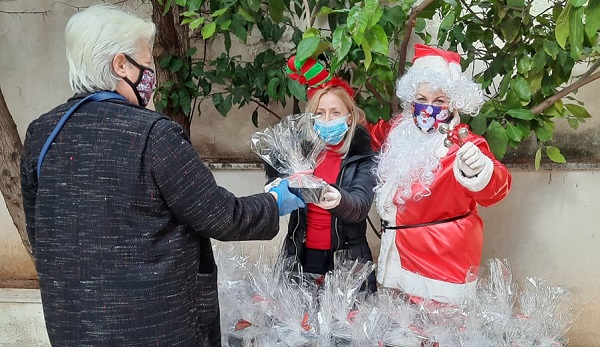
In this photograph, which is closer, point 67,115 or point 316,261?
point 67,115

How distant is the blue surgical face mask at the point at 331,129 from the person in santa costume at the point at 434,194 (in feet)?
0.64

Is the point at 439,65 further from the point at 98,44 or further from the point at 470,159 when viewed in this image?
the point at 98,44

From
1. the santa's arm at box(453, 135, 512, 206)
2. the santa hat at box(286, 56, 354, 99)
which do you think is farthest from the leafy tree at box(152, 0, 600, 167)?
the santa's arm at box(453, 135, 512, 206)

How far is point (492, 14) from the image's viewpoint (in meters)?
2.07

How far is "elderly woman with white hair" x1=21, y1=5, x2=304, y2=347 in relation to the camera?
1.20 m

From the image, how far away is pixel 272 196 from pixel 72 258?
498 millimetres

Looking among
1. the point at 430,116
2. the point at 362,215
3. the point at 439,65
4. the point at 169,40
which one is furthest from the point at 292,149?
the point at 169,40

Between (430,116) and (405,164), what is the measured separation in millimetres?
171

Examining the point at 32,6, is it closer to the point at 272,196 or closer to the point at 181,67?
the point at 181,67

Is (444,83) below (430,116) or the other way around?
the other way around

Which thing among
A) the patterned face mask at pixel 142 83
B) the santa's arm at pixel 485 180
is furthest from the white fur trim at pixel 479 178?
the patterned face mask at pixel 142 83

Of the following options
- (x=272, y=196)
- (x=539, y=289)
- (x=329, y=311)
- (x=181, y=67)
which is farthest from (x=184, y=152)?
(x=181, y=67)

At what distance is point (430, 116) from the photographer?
5.67 ft

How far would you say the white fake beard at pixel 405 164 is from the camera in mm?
1733
